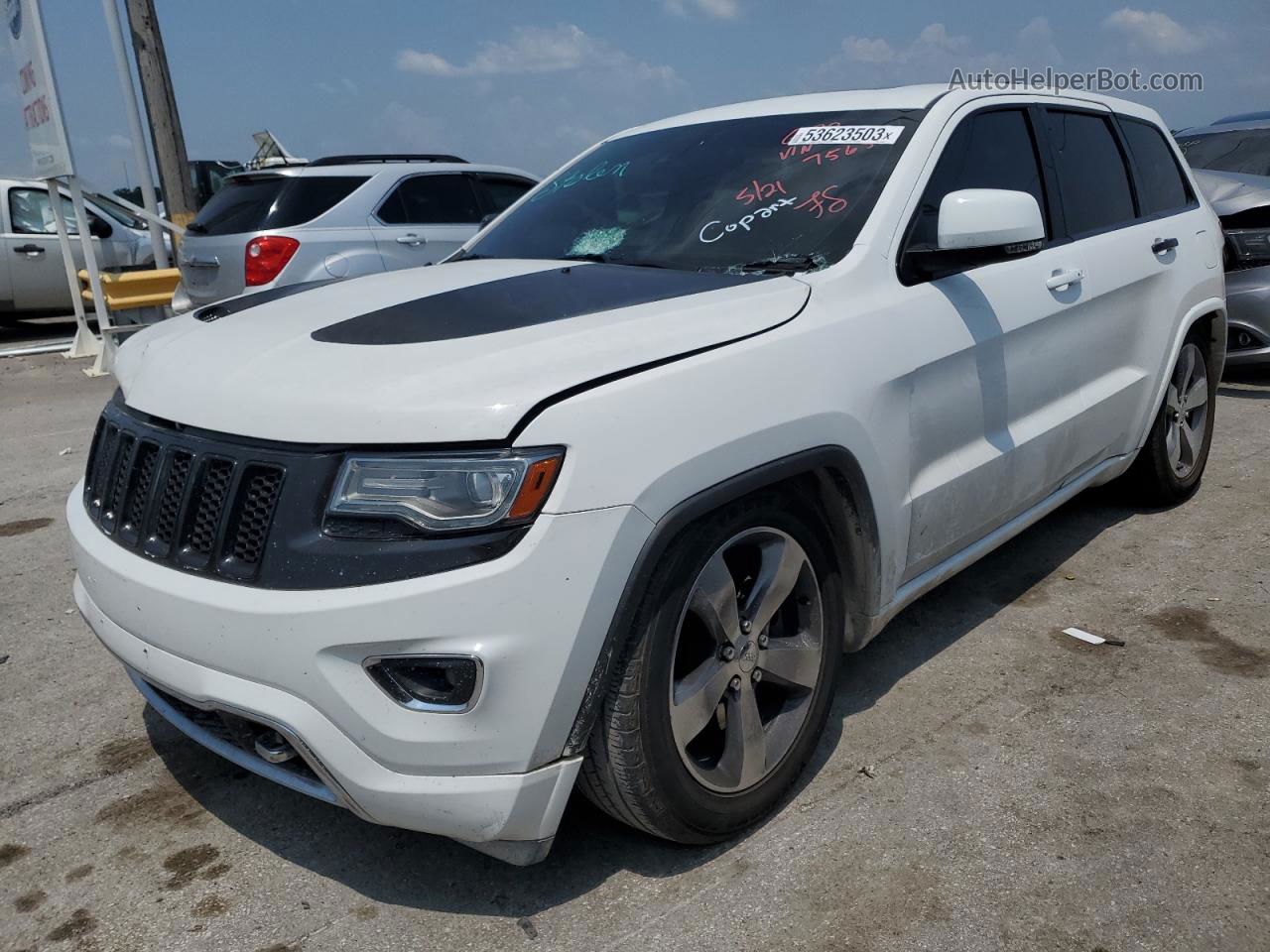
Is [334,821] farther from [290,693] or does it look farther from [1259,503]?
[1259,503]

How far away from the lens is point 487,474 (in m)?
2.00

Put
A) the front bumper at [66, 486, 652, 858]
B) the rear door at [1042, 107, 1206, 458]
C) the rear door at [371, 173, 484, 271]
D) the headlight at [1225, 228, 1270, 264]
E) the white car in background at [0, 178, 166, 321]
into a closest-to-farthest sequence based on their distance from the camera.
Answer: the front bumper at [66, 486, 652, 858], the rear door at [1042, 107, 1206, 458], the headlight at [1225, 228, 1270, 264], the rear door at [371, 173, 484, 271], the white car in background at [0, 178, 166, 321]

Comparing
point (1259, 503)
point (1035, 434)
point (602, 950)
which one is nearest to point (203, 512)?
point (602, 950)

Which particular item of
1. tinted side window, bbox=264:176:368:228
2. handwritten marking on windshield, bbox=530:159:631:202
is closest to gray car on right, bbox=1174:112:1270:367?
handwritten marking on windshield, bbox=530:159:631:202

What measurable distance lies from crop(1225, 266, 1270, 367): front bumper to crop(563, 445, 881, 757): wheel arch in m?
5.46

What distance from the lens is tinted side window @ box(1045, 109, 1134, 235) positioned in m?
3.83

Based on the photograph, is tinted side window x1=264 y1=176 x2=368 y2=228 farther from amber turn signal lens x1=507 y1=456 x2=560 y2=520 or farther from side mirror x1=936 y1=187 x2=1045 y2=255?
amber turn signal lens x1=507 y1=456 x2=560 y2=520

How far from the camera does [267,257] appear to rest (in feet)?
25.9

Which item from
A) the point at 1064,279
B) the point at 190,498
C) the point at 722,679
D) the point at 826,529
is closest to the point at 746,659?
the point at 722,679

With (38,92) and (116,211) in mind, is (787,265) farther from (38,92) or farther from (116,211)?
(116,211)

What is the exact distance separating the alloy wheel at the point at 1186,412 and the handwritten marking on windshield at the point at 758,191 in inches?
86.7

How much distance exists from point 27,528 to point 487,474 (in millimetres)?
3957

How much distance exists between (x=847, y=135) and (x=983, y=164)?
1.59 feet

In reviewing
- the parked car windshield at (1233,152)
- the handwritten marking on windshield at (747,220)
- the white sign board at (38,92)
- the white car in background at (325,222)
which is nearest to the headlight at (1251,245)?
the parked car windshield at (1233,152)
